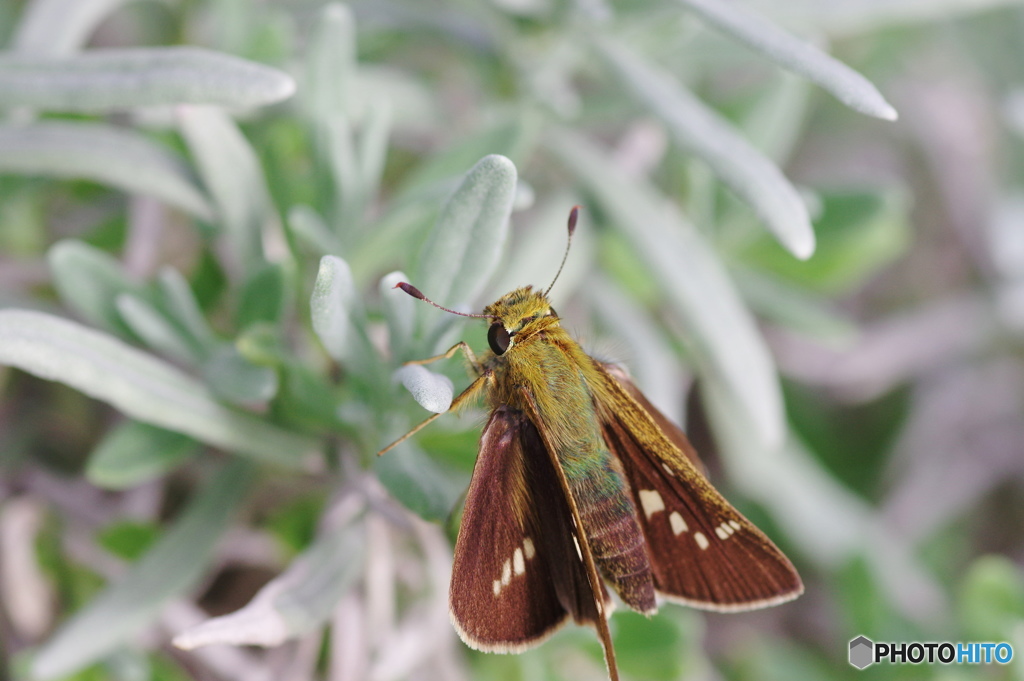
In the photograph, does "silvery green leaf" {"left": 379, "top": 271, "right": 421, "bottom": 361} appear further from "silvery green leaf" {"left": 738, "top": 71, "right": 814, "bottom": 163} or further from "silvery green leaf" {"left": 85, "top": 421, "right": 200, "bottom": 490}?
"silvery green leaf" {"left": 738, "top": 71, "right": 814, "bottom": 163}

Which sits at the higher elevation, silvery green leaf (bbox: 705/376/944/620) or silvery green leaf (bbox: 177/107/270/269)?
silvery green leaf (bbox: 177/107/270/269)

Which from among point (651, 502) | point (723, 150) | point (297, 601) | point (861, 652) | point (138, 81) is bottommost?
point (861, 652)

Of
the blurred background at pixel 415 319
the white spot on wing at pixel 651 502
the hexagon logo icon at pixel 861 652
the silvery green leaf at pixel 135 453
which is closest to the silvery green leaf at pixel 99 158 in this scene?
the blurred background at pixel 415 319

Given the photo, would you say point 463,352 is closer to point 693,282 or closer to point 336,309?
point 336,309

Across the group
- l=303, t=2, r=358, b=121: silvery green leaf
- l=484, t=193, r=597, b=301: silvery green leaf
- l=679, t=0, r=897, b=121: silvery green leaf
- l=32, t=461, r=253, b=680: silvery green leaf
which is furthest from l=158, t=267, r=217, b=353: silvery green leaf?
l=679, t=0, r=897, b=121: silvery green leaf

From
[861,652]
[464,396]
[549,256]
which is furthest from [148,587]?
[861,652]

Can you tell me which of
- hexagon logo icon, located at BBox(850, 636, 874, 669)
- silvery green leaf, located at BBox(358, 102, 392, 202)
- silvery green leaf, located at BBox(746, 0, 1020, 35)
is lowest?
hexagon logo icon, located at BBox(850, 636, 874, 669)
